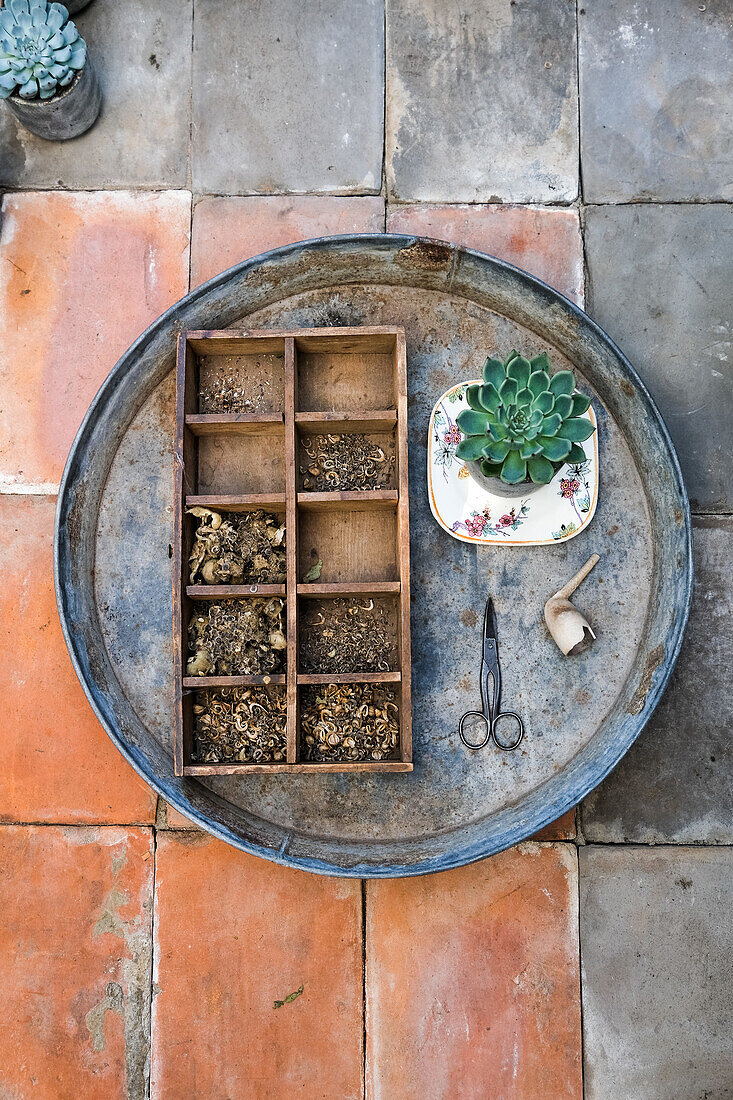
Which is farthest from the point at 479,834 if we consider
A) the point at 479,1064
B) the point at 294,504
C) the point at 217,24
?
the point at 217,24

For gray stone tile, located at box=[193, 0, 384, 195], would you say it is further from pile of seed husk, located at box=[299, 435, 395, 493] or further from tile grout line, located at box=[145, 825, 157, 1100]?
tile grout line, located at box=[145, 825, 157, 1100]

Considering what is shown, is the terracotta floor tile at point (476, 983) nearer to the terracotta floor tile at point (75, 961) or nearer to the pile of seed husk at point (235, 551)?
the terracotta floor tile at point (75, 961)

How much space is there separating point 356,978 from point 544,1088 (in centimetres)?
73

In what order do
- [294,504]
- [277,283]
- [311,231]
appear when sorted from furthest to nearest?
[311,231] < [277,283] < [294,504]

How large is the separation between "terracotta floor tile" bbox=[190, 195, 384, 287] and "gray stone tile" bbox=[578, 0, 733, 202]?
85cm

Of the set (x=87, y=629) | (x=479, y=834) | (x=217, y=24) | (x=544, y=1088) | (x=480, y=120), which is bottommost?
(x=544, y=1088)

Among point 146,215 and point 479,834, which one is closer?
point 479,834

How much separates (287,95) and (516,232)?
100 cm

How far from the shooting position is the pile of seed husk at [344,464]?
7.61ft

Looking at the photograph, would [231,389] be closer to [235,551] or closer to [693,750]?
[235,551]

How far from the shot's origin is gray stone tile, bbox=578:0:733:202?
8.80 ft

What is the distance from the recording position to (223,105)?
106 inches

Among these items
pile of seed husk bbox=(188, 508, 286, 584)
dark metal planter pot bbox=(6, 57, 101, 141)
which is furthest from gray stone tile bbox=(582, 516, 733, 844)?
dark metal planter pot bbox=(6, 57, 101, 141)

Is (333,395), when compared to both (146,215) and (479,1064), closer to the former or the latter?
(146,215)
